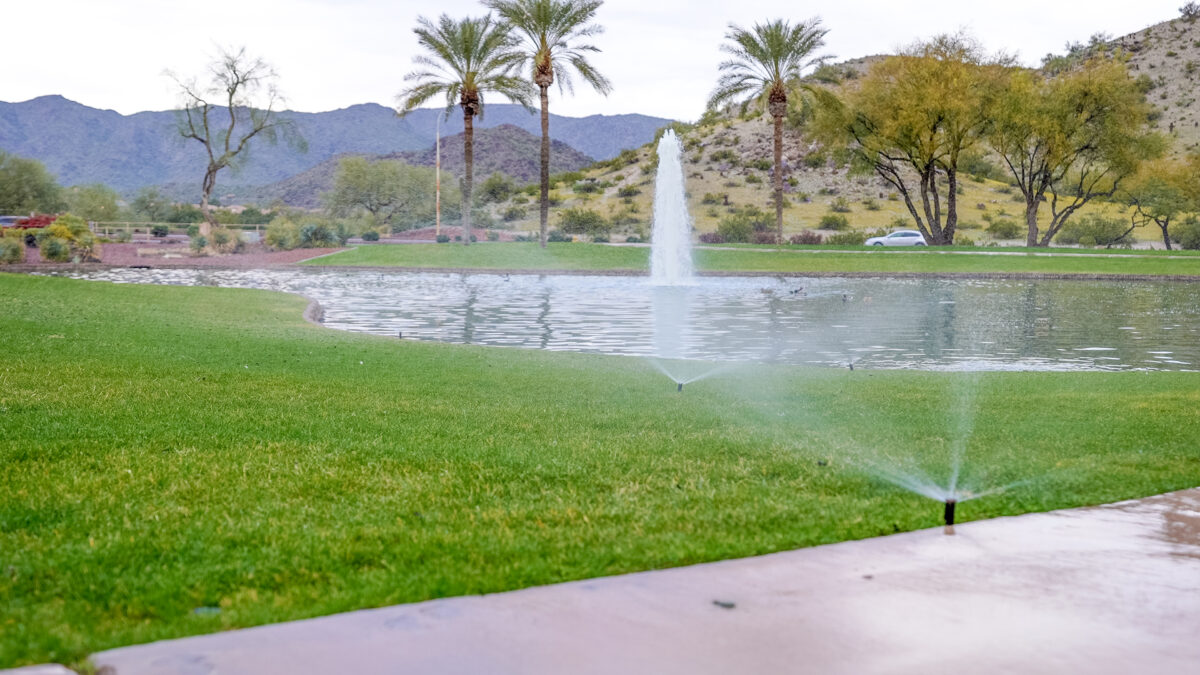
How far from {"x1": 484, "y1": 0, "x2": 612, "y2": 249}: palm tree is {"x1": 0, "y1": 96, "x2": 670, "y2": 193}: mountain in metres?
91.2

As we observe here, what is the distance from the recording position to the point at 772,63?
4881 centimetres

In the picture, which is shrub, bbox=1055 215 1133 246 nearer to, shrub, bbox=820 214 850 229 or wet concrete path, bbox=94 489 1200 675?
shrub, bbox=820 214 850 229

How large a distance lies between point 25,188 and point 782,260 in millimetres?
50630

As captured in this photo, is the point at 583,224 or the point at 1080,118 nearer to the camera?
the point at 1080,118

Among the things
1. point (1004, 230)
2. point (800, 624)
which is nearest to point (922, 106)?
point (1004, 230)

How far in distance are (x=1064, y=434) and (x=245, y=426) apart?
19.4ft

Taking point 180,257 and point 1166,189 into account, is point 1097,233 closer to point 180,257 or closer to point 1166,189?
point 1166,189

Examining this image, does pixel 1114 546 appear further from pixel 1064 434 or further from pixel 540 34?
pixel 540 34

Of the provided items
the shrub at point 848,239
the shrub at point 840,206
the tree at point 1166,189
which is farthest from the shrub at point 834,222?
the tree at point 1166,189

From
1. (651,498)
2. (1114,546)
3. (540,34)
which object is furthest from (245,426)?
(540,34)

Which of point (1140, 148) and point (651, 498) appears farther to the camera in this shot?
point (1140, 148)

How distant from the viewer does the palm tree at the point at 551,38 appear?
45.0 m

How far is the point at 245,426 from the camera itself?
7574 mm

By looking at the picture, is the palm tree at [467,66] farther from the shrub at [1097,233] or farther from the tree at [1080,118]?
the shrub at [1097,233]
